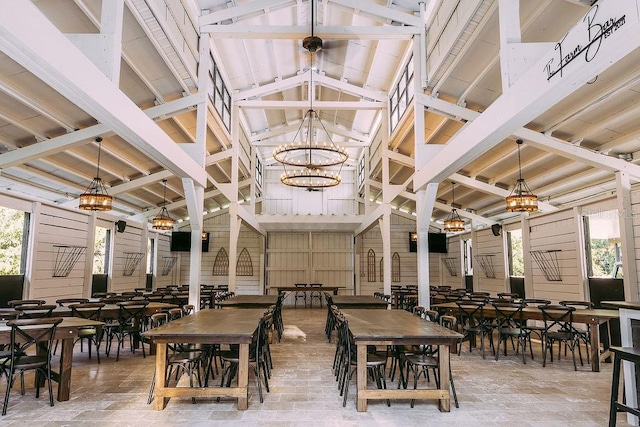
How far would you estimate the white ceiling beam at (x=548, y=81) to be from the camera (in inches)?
96.1

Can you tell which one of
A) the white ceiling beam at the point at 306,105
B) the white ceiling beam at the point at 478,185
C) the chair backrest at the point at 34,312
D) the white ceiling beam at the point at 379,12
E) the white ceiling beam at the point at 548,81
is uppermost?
the white ceiling beam at the point at 379,12

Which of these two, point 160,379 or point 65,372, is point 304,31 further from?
point 65,372

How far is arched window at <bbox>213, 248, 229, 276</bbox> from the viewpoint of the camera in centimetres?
1527

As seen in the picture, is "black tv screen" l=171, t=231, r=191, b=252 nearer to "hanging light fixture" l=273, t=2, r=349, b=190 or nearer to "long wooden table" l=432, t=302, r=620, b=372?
"hanging light fixture" l=273, t=2, r=349, b=190

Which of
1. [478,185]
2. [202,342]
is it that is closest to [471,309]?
[478,185]

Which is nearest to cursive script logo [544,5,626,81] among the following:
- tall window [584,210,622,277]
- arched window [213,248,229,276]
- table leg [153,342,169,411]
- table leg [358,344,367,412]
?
table leg [358,344,367,412]

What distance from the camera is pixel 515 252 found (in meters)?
10.6

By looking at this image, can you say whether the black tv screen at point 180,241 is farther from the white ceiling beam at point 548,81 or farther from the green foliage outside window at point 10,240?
the white ceiling beam at point 548,81

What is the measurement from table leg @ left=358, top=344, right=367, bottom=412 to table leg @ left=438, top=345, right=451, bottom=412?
72 cm

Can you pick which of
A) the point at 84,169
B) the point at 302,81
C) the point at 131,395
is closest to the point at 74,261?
the point at 84,169

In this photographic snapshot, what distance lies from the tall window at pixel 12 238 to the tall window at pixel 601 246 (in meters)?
10.5

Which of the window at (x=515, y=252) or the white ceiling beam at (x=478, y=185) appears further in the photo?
the window at (x=515, y=252)

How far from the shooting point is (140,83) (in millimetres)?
6695

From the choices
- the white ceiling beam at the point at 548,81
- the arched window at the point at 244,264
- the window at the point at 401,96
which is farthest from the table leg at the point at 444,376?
the arched window at the point at 244,264
